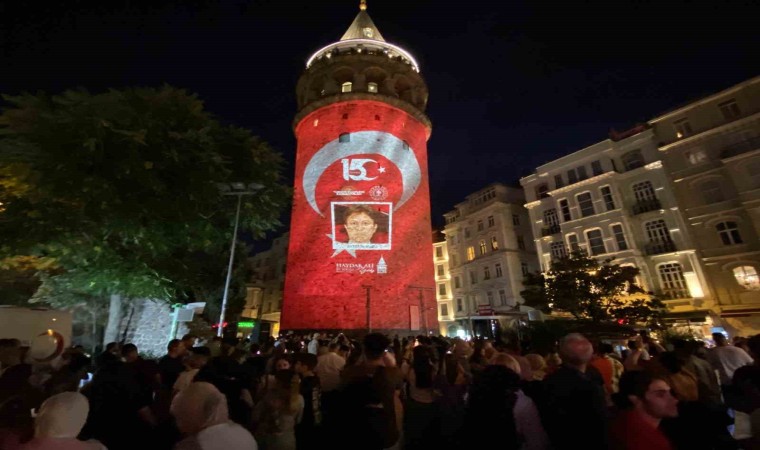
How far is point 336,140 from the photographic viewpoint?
24.5 metres

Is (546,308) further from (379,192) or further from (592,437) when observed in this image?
(592,437)

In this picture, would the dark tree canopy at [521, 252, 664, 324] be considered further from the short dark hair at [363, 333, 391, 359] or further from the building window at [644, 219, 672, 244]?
the short dark hair at [363, 333, 391, 359]

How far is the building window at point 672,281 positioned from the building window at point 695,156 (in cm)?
692

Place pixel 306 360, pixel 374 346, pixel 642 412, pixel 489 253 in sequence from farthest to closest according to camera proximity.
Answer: pixel 489 253 < pixel 306 360 < pixel 374 346 < pixel 642 412

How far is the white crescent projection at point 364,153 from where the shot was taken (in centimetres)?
2391

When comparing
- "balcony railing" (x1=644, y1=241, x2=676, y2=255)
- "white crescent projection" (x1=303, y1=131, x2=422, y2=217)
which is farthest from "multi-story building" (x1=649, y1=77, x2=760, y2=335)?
"white crescent projection" (x1=303, y1=131, x2=422, y2=217)

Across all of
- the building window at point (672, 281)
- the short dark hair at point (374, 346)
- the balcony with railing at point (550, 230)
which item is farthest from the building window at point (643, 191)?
the short dark hair at point (374, 346)

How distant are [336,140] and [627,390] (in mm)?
23311

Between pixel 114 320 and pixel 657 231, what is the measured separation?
30473 millimetres

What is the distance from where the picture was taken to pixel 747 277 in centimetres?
2033

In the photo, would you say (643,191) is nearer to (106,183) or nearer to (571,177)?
(571,177)

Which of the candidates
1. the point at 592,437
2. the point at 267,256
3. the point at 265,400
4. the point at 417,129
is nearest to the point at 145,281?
the point at 265,400

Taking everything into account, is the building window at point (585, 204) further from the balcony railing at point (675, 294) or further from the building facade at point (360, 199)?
the building facade at point (360, 199)

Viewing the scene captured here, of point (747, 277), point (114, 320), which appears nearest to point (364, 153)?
point (114, 320)
